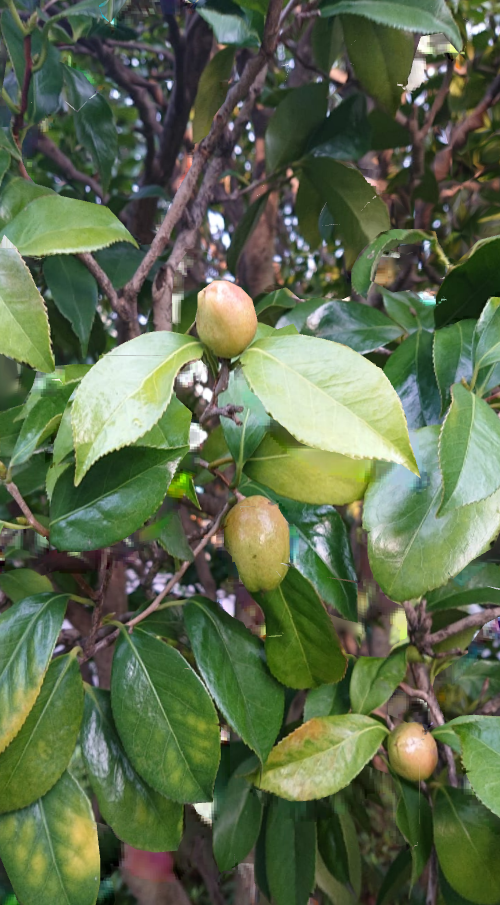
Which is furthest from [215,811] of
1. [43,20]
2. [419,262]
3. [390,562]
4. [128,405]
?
[43,20]

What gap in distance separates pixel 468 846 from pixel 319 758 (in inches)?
5.5

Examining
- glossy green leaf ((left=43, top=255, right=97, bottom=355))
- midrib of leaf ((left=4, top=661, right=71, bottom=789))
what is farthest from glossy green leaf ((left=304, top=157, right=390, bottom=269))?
midrib of leaf ((left=4, top=661, right=71, bottom=789))

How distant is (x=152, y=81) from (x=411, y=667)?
786 mm

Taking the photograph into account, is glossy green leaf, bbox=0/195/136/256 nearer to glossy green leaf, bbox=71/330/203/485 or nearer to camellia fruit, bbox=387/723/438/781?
glossy green leaf, bbox=71/330/203/485

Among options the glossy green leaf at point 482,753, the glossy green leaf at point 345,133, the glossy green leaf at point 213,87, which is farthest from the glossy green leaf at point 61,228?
the glossy green leaf at point 482,753

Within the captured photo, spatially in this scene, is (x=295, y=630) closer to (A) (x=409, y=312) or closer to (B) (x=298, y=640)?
(B) (x=298, y=640)

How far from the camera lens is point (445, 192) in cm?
86

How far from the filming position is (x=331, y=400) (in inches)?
11.5

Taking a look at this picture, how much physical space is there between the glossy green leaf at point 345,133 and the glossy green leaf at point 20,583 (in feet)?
1.64

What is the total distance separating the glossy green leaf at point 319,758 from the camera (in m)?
0.43

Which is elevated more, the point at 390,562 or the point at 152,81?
the point at 152,81

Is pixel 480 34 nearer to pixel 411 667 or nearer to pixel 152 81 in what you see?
pixel 152 81

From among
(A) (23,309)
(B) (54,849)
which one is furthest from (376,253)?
(B) (54,849)

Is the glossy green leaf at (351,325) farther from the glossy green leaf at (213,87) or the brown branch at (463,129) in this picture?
the brown branch at (463,129)
